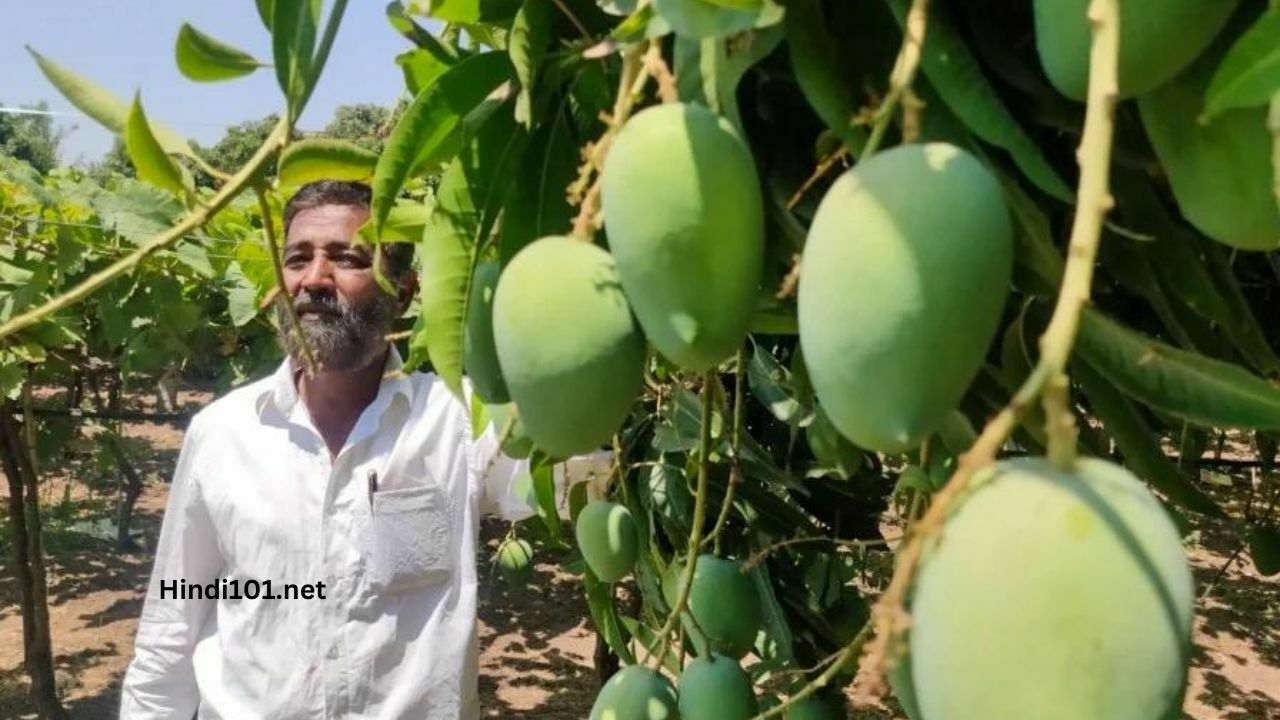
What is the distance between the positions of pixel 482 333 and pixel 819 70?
0.91 ft

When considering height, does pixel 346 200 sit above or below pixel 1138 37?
above

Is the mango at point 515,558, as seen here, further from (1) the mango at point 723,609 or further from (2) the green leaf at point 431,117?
(2) the green leaf at point 431,117

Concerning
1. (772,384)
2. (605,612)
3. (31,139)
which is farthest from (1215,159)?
(31,139)

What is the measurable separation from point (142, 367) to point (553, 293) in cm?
458

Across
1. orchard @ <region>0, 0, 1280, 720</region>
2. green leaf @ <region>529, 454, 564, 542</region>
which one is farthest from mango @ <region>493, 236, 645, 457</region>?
green leaf @ <region>529, 454, 564, 542</region>

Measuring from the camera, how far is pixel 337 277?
212 cm

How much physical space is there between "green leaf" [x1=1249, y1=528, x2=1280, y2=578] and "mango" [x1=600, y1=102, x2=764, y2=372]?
1.40 meters

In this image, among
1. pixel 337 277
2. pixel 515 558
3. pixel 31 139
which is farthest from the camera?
pixel 31 139

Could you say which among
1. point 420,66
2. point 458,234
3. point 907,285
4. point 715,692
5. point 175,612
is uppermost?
point 420,66

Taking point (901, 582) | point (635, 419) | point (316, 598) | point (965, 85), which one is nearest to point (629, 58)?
point (965, 85)

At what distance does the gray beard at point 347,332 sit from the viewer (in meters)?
2.10

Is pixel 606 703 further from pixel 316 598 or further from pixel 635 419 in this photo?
pixel 316 598

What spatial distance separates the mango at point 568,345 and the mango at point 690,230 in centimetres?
4

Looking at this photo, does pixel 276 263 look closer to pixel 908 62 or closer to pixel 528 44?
pixel 528 44
